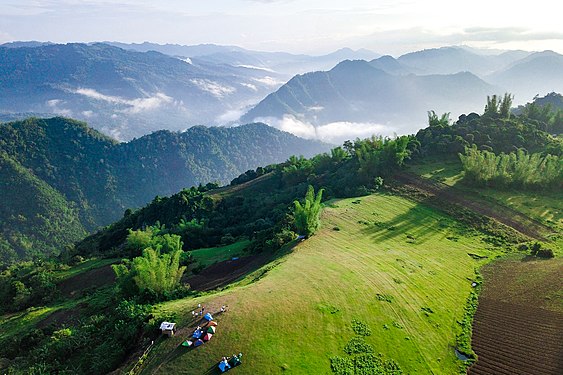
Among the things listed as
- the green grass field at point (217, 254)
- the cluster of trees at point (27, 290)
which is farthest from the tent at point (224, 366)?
the cluster of trees at point (27, 290)

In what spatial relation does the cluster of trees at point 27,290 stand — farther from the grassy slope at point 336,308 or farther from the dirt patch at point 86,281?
the grassy slope at point 336,308

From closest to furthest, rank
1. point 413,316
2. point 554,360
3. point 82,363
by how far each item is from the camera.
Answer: point 82,363 → point 554,360 → point 413,316

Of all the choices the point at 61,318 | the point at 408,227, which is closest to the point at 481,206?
the point at 408,227

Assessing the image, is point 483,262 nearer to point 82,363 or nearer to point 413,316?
point 413,316

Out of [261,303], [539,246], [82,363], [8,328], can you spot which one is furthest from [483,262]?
[8,328]

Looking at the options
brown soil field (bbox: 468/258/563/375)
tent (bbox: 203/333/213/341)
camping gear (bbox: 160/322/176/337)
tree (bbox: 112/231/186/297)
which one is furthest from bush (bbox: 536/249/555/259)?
camping gear (bbox: 160/322/176/337)
